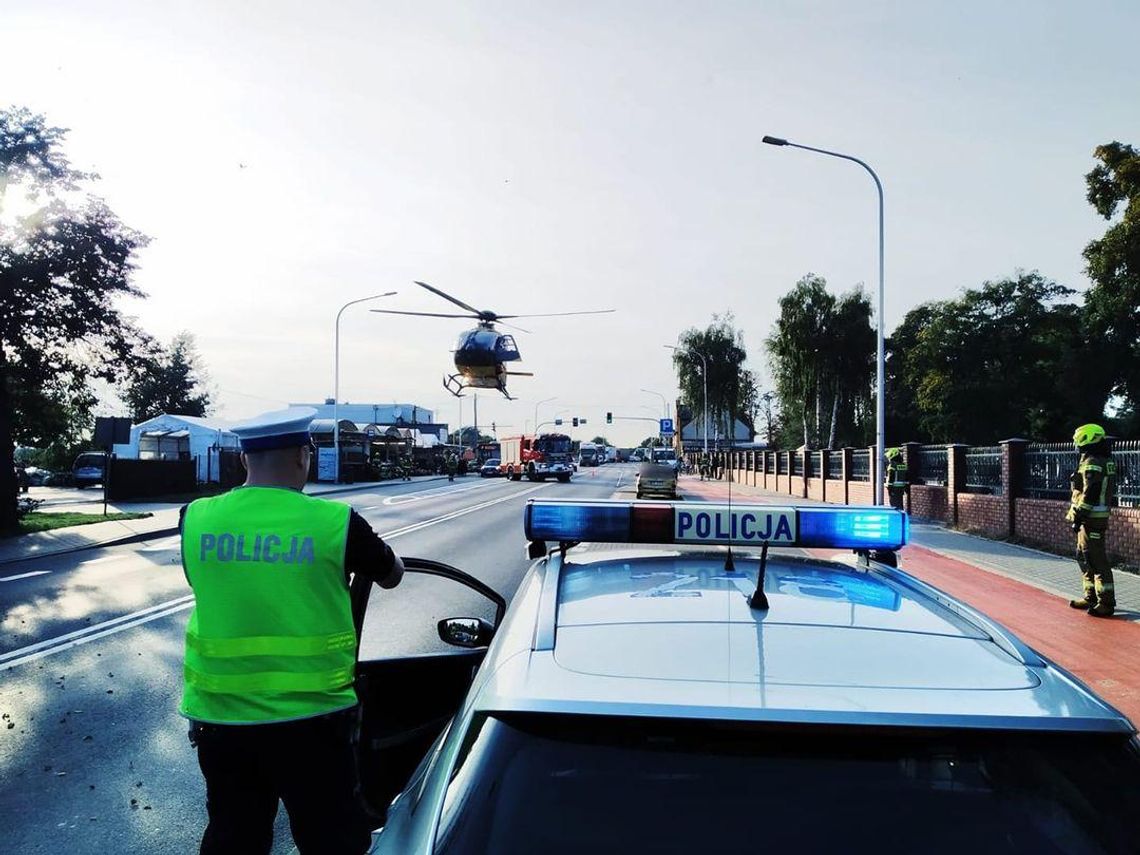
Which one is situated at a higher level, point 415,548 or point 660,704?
point 660,704

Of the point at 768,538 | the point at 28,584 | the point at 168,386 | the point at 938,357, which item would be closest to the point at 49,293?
the point at 28,584

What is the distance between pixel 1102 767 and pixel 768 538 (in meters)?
1.31

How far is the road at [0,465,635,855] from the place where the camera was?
14.5ft

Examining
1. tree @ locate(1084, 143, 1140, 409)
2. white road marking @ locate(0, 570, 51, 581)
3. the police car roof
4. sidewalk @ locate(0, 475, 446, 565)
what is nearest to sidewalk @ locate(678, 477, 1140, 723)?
the police car roof

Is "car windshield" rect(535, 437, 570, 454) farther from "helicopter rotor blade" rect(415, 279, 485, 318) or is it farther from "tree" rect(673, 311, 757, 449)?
"helicopter rotor blade" rect(415, 279, 485, 318)

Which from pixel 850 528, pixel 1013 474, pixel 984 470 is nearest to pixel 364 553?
pixel 850 528

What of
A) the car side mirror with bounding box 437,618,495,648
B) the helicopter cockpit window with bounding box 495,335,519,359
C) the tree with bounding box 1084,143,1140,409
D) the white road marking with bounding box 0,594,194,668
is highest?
the tree with bounding box 1084,143,1140,409

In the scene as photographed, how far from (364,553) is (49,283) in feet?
71.5

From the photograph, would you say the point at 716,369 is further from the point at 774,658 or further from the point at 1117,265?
the point at 774,658

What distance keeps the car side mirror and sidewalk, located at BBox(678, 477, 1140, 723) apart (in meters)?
2.25

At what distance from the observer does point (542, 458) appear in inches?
2301

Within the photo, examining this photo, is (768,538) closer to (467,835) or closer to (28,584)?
(467,835)

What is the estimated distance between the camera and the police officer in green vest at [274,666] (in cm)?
244

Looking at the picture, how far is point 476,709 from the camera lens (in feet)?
5.88
